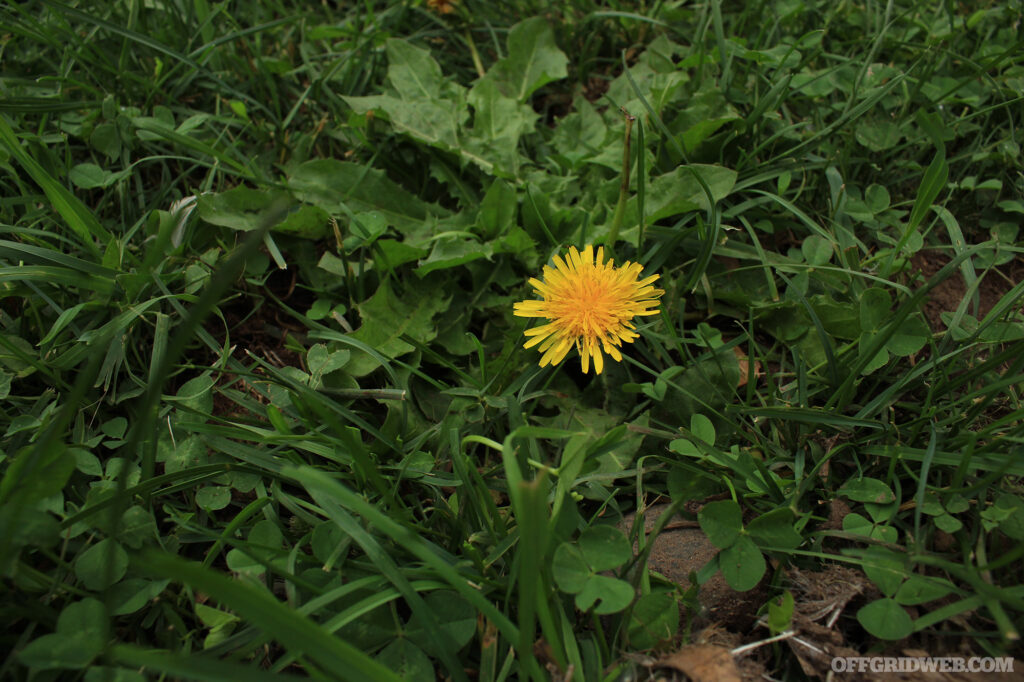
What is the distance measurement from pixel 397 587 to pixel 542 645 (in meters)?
0.35

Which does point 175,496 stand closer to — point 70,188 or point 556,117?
point 70,188

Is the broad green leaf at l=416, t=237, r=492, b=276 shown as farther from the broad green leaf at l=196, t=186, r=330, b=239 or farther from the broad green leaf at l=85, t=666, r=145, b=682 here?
the broad green leaf at l=85, t=666, r=145, b=682

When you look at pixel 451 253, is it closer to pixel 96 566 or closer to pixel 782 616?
pixel 96 566

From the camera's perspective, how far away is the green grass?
1.44m

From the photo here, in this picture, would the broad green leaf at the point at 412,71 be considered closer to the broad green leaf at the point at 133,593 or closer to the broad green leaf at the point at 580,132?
the broad green leaf at the point at 580,132

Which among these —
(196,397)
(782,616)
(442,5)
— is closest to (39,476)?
(196,397)

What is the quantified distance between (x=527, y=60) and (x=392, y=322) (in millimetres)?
1295

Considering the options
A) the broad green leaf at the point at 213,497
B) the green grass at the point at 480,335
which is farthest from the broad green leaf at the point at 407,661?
the broad green leaf at the point at 213,497

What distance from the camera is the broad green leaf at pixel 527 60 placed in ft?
8.50

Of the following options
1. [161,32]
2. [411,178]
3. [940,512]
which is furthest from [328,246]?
[940,512]

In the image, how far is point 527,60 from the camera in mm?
2605

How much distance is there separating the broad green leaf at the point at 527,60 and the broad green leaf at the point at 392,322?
1013mm

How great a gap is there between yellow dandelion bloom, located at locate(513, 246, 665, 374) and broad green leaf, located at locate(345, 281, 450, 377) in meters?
0.41

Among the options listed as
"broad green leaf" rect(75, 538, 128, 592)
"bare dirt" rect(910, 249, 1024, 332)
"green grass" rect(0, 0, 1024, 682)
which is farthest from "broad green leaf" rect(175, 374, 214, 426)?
"bare dirt" rect(910, 249, 1024, 332)
